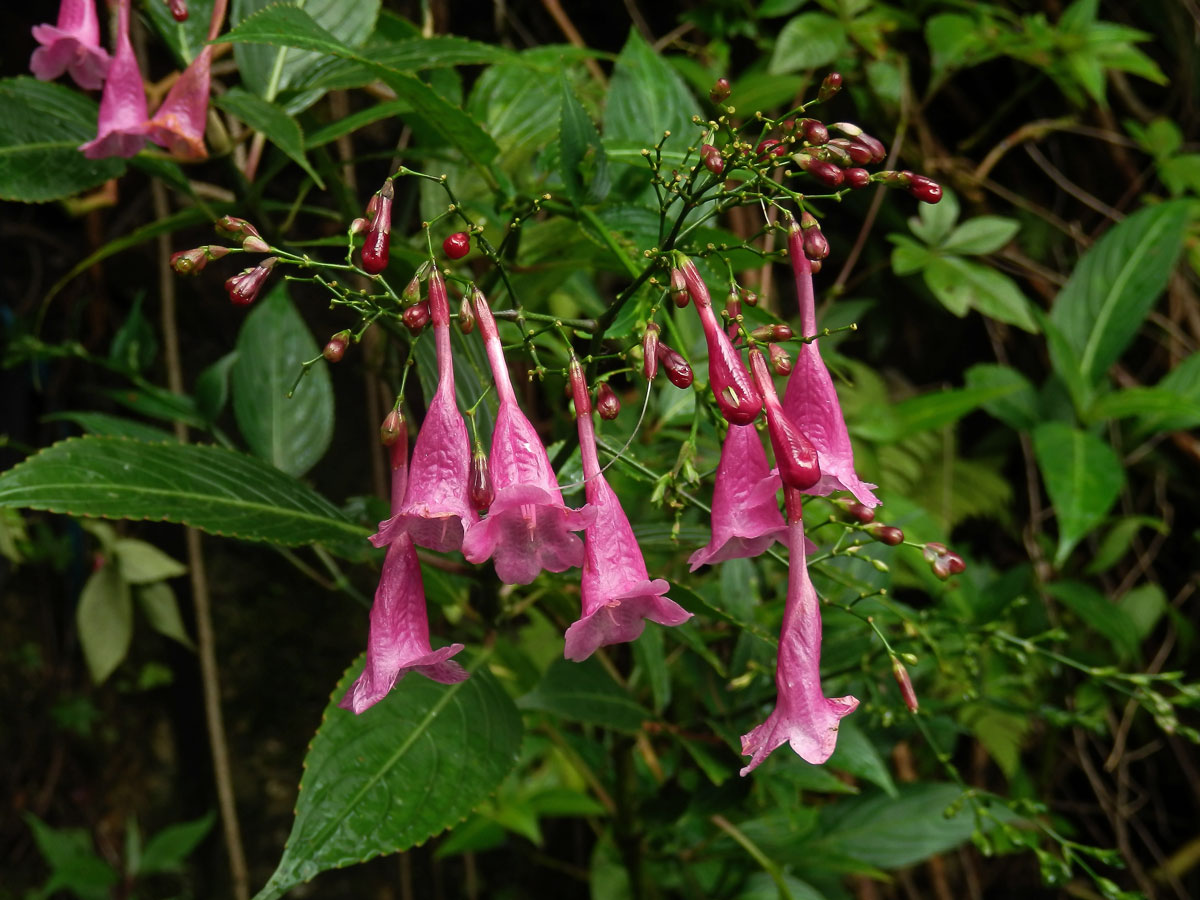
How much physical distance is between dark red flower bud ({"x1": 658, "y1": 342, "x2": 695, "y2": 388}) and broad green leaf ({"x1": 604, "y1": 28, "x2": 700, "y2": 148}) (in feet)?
1.49

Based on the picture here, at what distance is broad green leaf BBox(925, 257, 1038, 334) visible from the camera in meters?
1.54

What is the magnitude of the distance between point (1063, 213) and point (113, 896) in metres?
2.61

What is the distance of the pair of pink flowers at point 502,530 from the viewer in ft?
1.94

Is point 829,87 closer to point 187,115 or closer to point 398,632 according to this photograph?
point 398,632

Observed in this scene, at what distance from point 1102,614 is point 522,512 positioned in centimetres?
150

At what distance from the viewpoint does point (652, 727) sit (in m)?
1.19

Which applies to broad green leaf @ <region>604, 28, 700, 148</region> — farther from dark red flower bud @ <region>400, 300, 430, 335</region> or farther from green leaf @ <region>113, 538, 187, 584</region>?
green leaf @ <region>113, 538, 187, 584</region>

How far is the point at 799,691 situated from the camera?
0.60m

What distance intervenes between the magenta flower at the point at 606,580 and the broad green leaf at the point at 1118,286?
4.55 ft

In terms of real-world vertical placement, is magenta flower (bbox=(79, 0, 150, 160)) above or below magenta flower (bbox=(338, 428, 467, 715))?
above

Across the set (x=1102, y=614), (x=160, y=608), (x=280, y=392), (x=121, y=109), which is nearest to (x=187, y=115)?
(x=121, y=109)

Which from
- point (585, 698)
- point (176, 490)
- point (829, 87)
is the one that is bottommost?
point (585, 698)

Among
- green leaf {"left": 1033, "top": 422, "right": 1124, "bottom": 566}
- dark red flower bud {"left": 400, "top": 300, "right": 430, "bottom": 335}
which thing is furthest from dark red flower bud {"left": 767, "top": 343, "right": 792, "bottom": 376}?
green leaf {"left": 1033, "top": 422, "right": 1124, "bottom": 566}

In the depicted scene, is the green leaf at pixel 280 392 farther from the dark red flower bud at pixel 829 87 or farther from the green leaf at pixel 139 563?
the dark red flower bud at pixel 829 87
